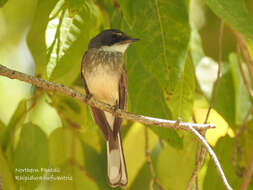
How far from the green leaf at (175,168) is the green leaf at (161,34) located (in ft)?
2.75

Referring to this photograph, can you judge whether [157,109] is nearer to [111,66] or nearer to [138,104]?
[138,104]

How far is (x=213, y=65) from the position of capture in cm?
423

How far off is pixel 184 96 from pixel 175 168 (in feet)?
1.90

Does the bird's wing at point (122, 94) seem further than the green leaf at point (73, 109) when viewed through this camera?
No

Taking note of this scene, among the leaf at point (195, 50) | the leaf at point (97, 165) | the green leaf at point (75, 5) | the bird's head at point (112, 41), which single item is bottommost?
the leaf at point (97, 165)

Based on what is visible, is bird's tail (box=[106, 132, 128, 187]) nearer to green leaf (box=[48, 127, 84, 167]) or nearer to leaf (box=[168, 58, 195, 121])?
green leaf (box=[48, 127, 84, 167])

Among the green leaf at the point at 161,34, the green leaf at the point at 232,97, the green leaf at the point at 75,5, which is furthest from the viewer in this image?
the green leaf at the point at 232,97

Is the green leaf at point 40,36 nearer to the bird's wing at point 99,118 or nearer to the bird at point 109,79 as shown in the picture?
the bird at point 109,79

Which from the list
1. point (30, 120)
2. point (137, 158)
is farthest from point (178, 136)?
point (30, 120)

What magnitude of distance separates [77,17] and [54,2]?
7.1 inches

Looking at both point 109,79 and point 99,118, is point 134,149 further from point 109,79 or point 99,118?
point 109,79

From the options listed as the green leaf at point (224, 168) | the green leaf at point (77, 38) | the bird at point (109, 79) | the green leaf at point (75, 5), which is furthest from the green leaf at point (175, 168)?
the green leaf at point (75, 5)

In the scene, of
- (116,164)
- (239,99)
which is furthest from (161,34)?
(239,99)

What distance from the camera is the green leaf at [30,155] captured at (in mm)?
3127
